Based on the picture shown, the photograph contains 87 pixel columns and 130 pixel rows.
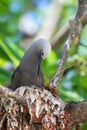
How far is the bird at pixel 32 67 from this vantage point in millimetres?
2002

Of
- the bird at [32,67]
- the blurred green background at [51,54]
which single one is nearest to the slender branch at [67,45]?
the bird at [32,67]

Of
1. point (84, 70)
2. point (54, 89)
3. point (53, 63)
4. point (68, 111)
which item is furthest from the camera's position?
point (53, 63)

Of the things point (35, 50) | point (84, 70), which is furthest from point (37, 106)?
point (84, 70)

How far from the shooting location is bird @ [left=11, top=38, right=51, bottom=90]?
2002mm

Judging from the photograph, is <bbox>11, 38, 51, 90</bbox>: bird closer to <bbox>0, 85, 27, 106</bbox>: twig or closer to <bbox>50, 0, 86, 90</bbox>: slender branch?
<bbox>50, 0, 86, 90</bbox>: slender branch

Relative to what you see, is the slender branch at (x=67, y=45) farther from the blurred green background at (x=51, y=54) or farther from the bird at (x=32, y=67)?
the blurred green background at (x=51, y=54)

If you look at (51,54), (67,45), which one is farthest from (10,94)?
(51,54)

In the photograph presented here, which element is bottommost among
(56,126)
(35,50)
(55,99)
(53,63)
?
(56,126)

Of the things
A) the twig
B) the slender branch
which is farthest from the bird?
the twig

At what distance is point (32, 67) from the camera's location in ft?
6.64

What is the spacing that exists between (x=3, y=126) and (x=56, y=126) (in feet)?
0.66

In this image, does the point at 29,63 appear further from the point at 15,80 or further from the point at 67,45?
the point at 67,45

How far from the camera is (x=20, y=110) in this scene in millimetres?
1721

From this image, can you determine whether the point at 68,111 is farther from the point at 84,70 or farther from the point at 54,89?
the point at 84,70
